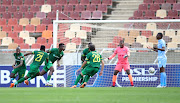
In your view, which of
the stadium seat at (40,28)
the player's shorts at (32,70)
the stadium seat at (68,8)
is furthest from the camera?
the stadium seat at (68,8)

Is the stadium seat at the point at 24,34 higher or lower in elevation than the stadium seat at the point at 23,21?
lower

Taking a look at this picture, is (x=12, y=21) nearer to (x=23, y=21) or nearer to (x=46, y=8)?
(x=23, y=21)

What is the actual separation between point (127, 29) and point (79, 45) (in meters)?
2.22

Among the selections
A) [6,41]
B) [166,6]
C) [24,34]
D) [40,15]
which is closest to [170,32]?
[166,6]

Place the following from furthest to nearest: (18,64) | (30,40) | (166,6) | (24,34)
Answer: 1. (166,6)
2. (24,34)
3. (30,40)
4. (18,64)

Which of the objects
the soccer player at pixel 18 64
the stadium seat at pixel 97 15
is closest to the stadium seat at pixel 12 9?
the stadium seat at pixel 97 15

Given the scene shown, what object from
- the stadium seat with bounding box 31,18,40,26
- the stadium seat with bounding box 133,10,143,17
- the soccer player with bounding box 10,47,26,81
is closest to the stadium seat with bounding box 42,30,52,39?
the stadium seat with bounding box 31,18,40,26

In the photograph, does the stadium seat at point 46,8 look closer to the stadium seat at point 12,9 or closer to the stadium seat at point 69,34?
the stadium seat at point 12,9

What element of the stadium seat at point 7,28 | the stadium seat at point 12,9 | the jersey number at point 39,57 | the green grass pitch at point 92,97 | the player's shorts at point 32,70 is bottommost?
the player's shorts at point 32,70

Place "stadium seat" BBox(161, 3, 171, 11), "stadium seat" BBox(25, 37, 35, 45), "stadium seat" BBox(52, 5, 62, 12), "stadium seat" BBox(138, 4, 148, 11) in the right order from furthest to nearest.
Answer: "stadium seat" BBox(52, 5, 62, 12) → "stadium seat" BBox(138, 4, 148, 11) → "stadium seat" BBox(161, 3, 171, 11) → "stadium seat" BBox(25, 37, 35, 45)

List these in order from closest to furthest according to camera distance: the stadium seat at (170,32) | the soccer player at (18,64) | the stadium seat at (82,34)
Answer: the soccer player at (18,64) < the stadium seat at (170,32) < the stadium seat at (82,34)

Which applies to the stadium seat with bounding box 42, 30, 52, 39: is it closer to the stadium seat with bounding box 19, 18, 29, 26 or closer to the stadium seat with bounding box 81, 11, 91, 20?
the stadium seat with bounding box 19, 18, 29, 26

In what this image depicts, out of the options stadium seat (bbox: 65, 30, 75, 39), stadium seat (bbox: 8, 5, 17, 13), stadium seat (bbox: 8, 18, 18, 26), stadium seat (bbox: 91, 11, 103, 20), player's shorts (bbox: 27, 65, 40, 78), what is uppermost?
stadium seat (bbox: 8, 5, 17, 13)

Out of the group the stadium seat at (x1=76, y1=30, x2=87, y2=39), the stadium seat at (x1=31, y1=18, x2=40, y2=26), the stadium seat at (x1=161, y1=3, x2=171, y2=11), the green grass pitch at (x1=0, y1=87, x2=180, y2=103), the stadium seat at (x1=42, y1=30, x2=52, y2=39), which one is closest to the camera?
the green grass pitch at (x1=0, y1=87, x2=180, y2=103)
